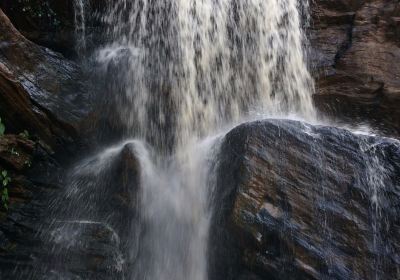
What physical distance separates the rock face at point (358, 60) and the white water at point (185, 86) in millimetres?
417

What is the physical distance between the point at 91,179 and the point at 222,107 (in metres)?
2.92

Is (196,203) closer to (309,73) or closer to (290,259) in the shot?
(290,259)

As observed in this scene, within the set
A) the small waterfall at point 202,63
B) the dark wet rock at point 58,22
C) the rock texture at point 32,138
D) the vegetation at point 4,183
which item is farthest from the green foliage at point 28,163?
the dark wet rock at point 58,22

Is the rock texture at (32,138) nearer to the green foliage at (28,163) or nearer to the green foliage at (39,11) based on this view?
the green foliage at (28,163)

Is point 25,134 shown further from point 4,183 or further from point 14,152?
point 4,183

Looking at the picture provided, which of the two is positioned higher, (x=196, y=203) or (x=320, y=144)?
(x=320, y=144)

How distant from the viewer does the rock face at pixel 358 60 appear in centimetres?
923

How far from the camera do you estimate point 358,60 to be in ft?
31.2

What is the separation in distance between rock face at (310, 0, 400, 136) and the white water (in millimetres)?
417

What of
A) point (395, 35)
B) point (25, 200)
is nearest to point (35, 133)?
point (25, 200)

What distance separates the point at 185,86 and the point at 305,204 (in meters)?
3.75

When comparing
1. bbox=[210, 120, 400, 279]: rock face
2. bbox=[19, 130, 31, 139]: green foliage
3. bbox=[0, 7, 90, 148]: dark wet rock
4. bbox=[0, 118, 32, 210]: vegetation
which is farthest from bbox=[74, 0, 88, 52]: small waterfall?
bbox=[210, 120, 400, 279]: rock face

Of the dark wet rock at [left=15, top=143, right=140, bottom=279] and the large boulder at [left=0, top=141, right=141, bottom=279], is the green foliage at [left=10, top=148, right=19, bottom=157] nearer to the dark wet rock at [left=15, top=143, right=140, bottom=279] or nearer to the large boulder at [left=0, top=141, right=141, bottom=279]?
the large boulder at [left=0, top=141, right=141, bottom=279]

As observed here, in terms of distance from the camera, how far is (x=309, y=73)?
9609 millimetres
